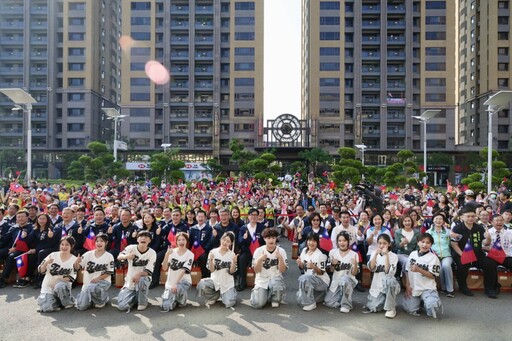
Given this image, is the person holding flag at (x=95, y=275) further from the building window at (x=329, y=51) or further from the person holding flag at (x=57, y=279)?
the building window at (x=329, y=51)

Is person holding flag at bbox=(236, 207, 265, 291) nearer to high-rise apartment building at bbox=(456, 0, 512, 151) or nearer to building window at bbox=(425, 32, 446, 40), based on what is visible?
high-rise apartment building at bbox=(456, 0, 512, 151)

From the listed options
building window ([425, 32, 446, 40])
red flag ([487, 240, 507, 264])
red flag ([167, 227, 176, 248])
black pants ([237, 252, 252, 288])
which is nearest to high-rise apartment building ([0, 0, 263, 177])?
building window ([425, 32, 446, 40])

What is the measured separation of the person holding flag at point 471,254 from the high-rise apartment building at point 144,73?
Result: 53151mm

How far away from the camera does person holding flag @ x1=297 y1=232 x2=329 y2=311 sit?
7.09 meters

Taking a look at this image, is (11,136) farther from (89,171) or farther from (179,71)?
(89,171)

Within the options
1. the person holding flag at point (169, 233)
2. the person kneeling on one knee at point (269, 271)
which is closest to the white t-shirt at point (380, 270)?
the person kneeling on one knee at point (269, 271)

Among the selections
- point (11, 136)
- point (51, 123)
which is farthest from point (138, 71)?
point (11, 136)

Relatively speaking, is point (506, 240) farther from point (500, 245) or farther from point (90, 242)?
point (90, 242)

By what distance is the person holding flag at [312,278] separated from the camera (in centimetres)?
709

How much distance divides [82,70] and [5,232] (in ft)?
198

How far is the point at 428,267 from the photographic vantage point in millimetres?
6680

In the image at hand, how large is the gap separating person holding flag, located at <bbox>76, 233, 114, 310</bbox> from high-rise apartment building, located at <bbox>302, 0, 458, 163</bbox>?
2154 inches

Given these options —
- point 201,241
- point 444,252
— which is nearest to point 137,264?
point 201,241

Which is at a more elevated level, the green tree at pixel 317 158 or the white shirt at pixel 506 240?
the green tree at pixel 317 158
